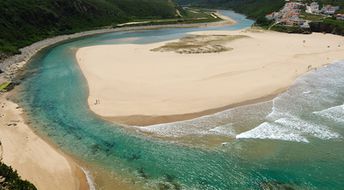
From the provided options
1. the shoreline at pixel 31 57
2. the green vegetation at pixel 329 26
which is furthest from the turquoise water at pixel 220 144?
the green vegetation at pixel 329 26

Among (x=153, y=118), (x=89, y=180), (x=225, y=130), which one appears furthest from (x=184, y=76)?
(x=89, y=180)

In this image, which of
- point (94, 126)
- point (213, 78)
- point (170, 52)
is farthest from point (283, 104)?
point (170, 52)

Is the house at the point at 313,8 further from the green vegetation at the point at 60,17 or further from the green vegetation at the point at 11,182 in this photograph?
the green vegetation at the point at 11,182

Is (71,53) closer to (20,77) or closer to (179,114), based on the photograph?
(20,77)

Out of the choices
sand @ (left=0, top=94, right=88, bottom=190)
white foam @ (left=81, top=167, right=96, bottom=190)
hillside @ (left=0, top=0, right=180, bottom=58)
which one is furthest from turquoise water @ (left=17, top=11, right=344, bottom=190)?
hillside @ (left=0, top=0, right=180, bottom=58)

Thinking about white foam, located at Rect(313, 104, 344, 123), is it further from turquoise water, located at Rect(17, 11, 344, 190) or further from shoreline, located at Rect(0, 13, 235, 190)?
shoreline, located at Rect(0, 13, 235, 190)
